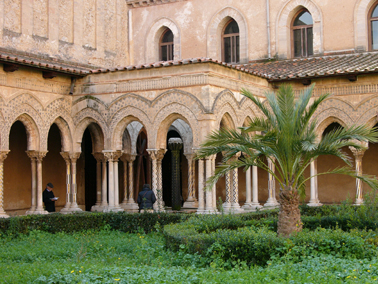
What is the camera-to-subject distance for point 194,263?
30.5 ft

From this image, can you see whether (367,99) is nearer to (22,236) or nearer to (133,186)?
(133,186)

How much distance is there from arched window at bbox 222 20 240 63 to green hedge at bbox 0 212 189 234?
8749 mm

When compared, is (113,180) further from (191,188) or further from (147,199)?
(191,188)

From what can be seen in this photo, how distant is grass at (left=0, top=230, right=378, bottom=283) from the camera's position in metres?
7.68

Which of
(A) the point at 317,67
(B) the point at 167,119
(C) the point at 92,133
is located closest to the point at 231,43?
(A) the point at 317,67

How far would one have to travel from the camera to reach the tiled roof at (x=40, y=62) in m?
14.4

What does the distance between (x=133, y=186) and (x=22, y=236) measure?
8107 millimetres

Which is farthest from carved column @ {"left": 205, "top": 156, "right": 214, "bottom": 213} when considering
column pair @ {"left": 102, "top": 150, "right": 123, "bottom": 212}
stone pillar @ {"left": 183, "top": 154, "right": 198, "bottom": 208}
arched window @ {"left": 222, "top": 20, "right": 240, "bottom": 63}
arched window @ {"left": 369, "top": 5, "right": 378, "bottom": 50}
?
arched window @ {"left": 369, "top": 5, "right": 378, "bottom": 50}

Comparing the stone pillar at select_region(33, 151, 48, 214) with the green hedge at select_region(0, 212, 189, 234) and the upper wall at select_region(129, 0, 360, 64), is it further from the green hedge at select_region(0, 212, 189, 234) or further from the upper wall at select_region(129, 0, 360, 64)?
the upper wall at select_region(129, 0, 360, 64)

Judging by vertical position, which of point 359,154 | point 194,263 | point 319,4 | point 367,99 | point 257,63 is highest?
point 319,4

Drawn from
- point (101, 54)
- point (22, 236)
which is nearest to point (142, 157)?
point (101, 54)

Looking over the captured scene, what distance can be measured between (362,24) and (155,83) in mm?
7458

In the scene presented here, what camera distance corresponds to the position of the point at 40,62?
1592cm

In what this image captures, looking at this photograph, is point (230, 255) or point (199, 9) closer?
point (230, 255)
